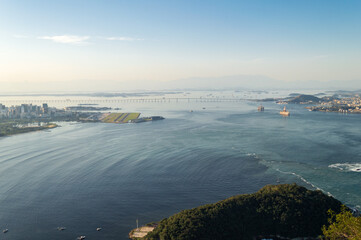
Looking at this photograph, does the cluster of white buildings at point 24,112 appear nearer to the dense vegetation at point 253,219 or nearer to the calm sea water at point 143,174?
the calm sea water at point 143,174

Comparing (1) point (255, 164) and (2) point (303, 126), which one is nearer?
(1) point (255, 164)

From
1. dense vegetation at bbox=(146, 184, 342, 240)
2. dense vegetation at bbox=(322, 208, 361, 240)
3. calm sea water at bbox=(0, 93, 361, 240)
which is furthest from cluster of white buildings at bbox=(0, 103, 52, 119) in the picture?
dense vegetation at bbox=(322, 208, 361, 240)

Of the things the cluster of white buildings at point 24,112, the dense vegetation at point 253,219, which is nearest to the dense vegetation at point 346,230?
the dense vegetation at point 253,219

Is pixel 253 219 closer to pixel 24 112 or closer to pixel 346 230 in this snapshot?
pixel 346 230

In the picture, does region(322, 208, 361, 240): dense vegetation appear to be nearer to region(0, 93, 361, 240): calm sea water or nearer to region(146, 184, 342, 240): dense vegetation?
region(146, 184, 342, 240): dense vegetation

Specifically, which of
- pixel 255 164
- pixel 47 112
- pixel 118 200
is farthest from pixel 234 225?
pixel 47 112

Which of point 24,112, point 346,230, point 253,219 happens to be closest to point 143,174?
point 253,219

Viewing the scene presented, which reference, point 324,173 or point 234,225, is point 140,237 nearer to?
point 234,225
